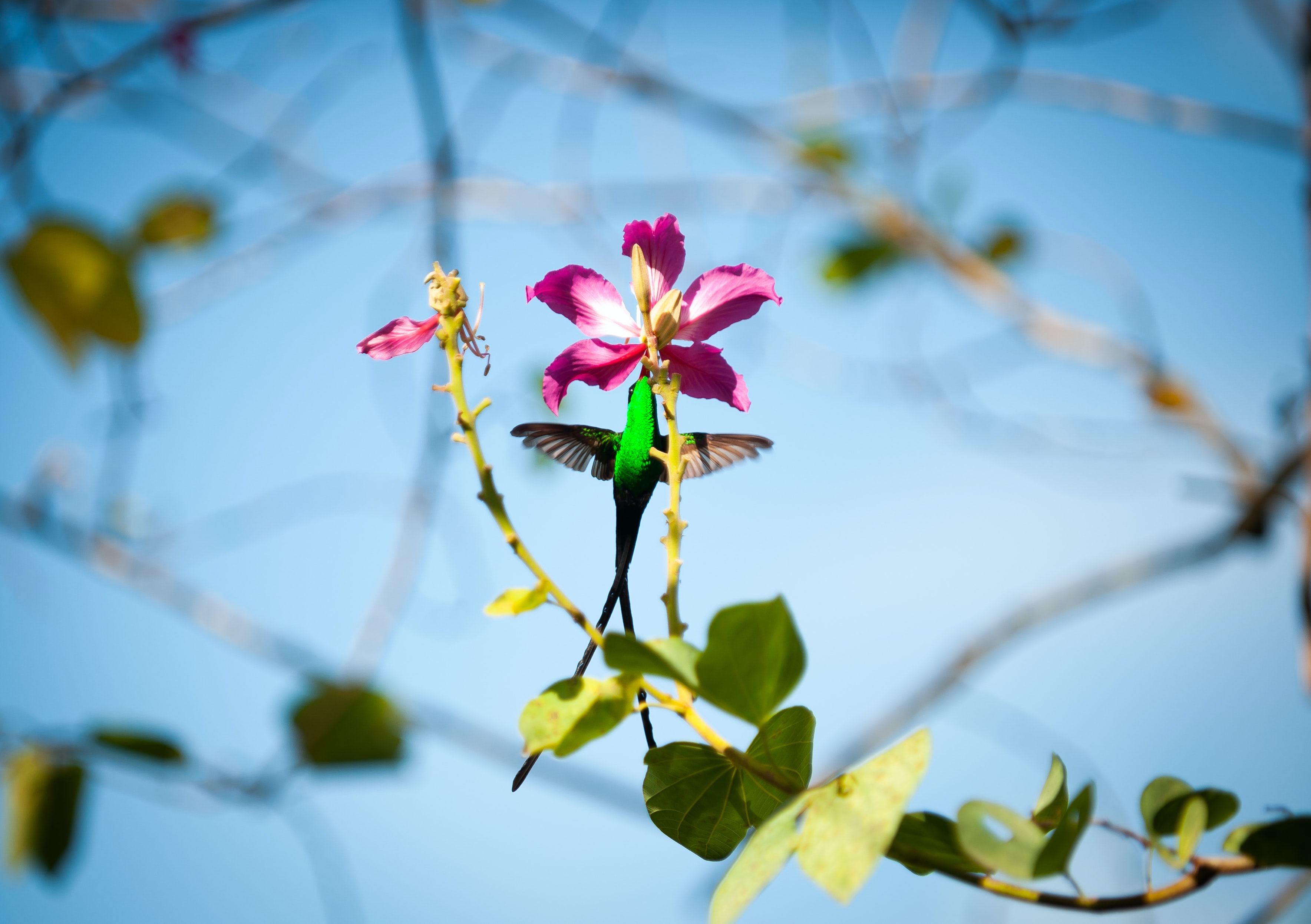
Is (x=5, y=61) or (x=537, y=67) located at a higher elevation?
(x=537, y=67)

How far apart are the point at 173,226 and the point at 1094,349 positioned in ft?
5.45

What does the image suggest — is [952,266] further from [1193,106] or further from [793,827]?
[793,827]

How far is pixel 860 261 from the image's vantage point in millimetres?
1934

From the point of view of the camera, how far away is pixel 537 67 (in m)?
1.95

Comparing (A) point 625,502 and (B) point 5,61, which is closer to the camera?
(A) point 625,502

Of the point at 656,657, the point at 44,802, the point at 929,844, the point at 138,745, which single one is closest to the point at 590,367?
the point at 656,657

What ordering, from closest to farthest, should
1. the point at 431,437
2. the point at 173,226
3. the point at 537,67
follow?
1. the point at 173,226
2. the point at 431,437
3. the point at 537,67

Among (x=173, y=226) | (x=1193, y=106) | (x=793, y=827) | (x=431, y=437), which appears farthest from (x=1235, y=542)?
(x=173, y=226)

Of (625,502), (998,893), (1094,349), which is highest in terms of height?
(1094,349)

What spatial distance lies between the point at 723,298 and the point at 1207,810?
33 centimetres

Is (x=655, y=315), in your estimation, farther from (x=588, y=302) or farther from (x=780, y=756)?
(x=780, y=756)

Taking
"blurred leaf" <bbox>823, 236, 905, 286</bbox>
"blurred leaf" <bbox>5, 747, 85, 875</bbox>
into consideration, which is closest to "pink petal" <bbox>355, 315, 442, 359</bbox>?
"blurred leaf" <bbox>5, 747, 85, 875</bbox>

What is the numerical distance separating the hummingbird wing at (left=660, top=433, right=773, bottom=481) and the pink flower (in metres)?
0.02

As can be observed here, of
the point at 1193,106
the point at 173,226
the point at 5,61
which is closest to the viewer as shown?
the point at 173,226
